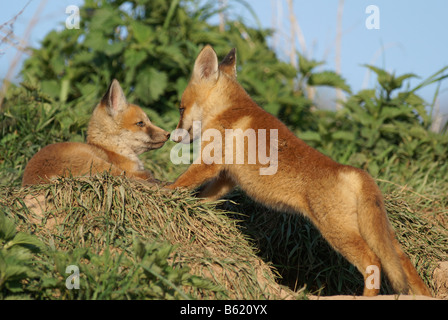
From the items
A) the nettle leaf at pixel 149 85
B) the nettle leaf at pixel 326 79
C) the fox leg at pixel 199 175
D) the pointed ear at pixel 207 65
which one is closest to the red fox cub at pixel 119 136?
the fox leg at pixel 199 175

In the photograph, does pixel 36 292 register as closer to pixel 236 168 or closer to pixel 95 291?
pixel 95 291

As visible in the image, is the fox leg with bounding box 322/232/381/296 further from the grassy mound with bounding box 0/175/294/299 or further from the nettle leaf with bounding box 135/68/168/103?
the nettle leaf with bounding box 135/68/168/103

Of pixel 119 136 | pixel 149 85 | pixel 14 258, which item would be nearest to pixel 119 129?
pixel 119 136

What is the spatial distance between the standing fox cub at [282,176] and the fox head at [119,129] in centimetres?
60

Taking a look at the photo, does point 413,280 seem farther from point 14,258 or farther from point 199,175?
point 14,258

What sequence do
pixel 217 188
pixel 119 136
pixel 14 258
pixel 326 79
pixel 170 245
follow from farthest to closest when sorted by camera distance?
pixel 326 79 → pixel 119 136 → pixel 217 188 → pixel 170 245 → pixel 14 258

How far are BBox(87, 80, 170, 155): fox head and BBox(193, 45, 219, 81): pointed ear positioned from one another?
896 mm

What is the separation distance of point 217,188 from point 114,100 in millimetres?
1594

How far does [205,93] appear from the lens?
192 inches

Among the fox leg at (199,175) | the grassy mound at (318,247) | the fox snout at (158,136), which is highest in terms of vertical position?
the fox snout at (158,136)

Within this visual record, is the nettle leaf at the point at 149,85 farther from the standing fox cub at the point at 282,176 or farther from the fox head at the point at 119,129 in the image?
the standing fox cub at the point at 282,176

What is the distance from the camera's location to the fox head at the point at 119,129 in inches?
212
